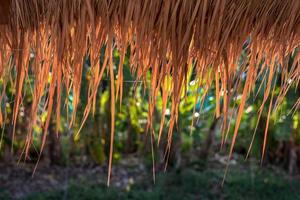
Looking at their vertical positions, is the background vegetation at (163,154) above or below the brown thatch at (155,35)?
below

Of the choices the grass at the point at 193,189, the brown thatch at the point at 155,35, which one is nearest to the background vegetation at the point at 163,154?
the grass at the point at 193,189

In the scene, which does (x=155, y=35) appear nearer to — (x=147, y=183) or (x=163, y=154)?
(x=147, y=183)

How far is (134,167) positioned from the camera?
7.22 m

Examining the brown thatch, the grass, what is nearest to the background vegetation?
the grass

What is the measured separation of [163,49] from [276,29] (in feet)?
1.12

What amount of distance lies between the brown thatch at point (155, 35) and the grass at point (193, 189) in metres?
4.25

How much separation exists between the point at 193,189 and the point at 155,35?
15.4 ft

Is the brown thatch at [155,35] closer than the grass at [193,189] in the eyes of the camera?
Yes

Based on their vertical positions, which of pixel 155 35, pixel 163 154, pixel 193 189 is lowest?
pixel 193 189

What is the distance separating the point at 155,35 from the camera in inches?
68.5

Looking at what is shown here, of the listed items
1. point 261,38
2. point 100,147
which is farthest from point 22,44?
point 100,147

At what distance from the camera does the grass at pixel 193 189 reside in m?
6.07

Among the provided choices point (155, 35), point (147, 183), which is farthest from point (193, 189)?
point (155, 35)

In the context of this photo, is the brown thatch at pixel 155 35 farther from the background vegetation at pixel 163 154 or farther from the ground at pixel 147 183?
the ground at pixel 147 183
